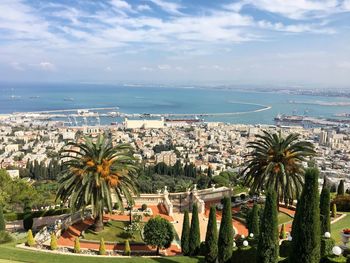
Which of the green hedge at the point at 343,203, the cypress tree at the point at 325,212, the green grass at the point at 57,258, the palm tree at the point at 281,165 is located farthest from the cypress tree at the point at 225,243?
the green hedge at the point at 343,203

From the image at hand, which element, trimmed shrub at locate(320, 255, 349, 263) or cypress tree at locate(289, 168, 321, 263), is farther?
trimmed shrub at locate(320, 255, 349, 263)

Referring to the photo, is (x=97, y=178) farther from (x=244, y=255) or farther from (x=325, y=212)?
(x=325, y=212)

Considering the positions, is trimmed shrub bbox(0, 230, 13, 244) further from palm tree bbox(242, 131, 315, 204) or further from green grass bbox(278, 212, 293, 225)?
green grass bbox(278, 212, 293, 225)

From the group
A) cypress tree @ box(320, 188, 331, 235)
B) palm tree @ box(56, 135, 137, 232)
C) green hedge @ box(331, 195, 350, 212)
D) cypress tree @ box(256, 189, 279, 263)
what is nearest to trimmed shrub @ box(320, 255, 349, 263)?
cypress tree @ box(256, 189, 279, 263)

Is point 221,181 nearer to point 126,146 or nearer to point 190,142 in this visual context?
point 126,146

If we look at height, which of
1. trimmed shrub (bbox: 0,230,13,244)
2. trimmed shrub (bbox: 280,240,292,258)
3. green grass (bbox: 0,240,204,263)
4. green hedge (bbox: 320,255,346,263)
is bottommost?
trimmed shrub (bbox: 0,230,13,244)

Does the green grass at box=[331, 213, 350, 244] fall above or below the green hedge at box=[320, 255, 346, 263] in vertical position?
below

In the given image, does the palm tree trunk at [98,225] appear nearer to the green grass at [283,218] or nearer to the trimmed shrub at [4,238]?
the trimmed shrub at [4,238]
